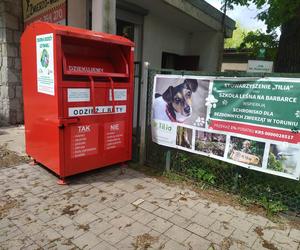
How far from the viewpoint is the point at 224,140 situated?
3506 mm

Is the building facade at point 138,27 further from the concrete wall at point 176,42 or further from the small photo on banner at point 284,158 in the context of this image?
the small photo on banner at point 284,158

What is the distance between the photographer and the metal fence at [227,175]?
3305 millimetres

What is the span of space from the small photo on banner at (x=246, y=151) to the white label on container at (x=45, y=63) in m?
2.38

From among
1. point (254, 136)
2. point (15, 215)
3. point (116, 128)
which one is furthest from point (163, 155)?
point (15, 215)

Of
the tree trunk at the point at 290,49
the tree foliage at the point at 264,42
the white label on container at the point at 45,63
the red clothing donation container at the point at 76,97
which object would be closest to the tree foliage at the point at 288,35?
the tree trunk at the point at 290,49

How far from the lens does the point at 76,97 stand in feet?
11.8

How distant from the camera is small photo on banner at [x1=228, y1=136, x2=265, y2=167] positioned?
10.6 ft

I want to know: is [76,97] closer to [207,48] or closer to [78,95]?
[78,95]

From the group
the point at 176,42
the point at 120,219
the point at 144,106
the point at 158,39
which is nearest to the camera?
the point at 120,219

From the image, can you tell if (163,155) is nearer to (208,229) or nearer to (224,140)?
(224,140)

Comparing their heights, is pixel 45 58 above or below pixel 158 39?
below

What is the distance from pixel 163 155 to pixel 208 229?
172cm

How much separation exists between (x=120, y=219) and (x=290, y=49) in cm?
490

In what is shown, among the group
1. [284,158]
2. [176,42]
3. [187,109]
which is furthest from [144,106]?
[176,42]
